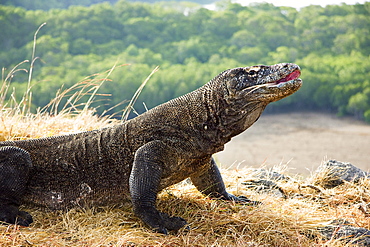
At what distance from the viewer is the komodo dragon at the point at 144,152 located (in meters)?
A: 2.43

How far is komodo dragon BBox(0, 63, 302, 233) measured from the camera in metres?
2.43

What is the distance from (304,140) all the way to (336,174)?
2.18 metres

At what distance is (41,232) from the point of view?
2.43 metres

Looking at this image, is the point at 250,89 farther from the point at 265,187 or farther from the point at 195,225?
the point at 265,187

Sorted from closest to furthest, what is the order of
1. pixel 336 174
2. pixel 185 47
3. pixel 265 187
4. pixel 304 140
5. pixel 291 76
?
pixel 291 76 → pixel 265 187 → pixel 336 174 → pixel 304 140 → pixel 185 47

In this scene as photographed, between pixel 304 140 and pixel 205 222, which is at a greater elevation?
pixel 205 222

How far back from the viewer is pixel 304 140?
6.24 meters

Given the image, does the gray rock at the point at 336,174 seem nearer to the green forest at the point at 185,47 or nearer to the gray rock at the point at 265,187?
the gray rock at the point at 265,187

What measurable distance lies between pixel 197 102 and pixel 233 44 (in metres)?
5.46

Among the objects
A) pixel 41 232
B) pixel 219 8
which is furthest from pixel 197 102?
pixel 219 8

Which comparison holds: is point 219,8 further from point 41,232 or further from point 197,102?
point 41,232

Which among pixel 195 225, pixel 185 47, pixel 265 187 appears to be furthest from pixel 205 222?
pixel 185 47

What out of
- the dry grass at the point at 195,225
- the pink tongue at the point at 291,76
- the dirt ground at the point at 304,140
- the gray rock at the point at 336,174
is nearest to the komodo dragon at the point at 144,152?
the pink tongue at the point at 291,76

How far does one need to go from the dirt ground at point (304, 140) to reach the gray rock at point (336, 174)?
1516 mm
